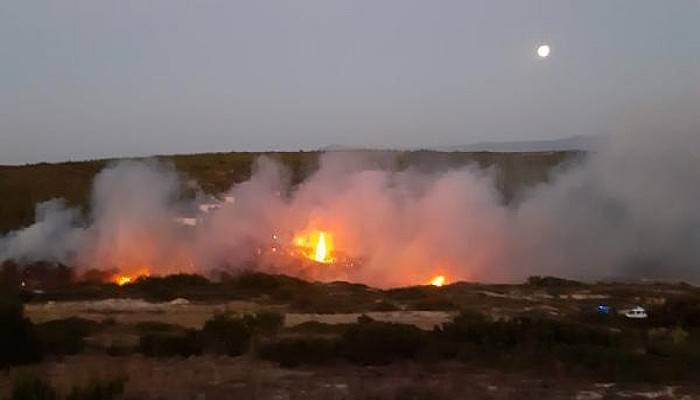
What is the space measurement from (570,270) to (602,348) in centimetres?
2422

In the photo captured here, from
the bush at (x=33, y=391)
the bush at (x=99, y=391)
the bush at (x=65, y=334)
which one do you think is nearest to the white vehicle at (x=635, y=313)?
the bush at (x=65, y=334)

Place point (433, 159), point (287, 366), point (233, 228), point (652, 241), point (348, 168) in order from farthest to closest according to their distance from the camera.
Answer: point (433, 159)
point (348, 168)
point (652, 241)
point (233, 228)
point (287, 366)

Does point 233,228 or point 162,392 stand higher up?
point 233,228

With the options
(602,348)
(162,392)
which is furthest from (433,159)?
(162,392)

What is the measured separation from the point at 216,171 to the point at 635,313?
141 ft

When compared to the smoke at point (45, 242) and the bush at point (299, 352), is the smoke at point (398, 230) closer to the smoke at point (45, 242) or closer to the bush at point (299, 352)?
the smoke at point (45, 242)

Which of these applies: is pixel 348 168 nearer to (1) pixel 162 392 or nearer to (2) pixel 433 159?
(2) pixel 433 159

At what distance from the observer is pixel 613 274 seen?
44.0 meters

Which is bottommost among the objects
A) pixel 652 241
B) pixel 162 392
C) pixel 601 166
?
pixel 162 392

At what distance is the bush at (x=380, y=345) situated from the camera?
19531 mm

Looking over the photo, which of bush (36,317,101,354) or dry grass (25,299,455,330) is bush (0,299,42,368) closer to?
bush (36,317,101,354)

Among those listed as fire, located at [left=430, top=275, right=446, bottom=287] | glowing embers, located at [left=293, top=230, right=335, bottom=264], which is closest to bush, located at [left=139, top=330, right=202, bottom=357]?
glowing embers, located at [left=293, top=230, right=335, bottom=264]

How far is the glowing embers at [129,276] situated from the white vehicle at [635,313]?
752 inches

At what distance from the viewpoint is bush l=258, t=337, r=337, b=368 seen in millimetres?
19373
